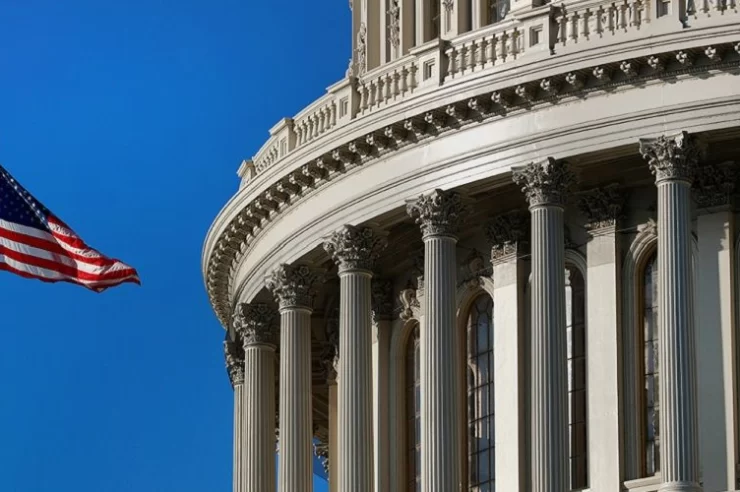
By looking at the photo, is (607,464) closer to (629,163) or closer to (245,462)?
(629,163)

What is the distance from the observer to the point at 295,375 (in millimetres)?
73000

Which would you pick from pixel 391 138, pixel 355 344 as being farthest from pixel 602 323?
pixel 391 138

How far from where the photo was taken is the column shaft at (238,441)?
78.2 metres

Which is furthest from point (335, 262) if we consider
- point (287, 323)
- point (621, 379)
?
point (621, 379)

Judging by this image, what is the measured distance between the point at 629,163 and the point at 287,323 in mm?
11044

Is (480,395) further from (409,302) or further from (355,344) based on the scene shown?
(409,302)

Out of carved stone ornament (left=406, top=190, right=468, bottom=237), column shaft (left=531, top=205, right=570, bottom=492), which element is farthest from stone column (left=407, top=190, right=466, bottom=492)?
column shaft (left=531, top=205, right=570, bottom=492)

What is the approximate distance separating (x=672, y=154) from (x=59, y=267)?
13.7 m

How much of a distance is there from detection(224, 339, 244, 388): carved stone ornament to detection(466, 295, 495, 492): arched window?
10.3 metres

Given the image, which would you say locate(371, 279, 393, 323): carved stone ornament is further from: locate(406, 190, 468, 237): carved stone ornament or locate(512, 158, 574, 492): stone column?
locate(512, 158, 574, 492): stone column

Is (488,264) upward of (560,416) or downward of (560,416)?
upward

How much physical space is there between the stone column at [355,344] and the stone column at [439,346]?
2.12 metres

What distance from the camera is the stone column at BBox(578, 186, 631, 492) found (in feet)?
222

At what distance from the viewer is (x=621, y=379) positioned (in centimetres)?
6788
